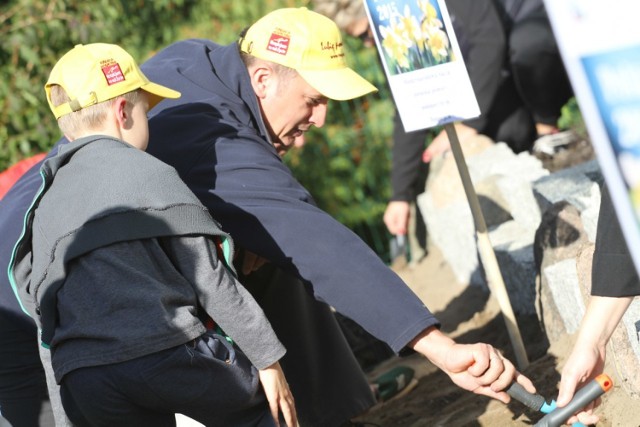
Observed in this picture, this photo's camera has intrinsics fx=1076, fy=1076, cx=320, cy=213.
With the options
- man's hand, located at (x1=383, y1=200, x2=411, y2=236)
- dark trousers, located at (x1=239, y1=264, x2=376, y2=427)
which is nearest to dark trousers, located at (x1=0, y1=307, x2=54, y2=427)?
dark trousers, located at (x1=239, y1=264, x2=376, y2=427)

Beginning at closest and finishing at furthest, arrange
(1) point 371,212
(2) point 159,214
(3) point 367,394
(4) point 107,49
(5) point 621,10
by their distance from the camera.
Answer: (5) point 621,10 < (2) point 159,214 < (4) point 107,49 < (3) point 367,394 < (1) point 371,212

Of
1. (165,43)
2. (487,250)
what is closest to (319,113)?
(487,250)

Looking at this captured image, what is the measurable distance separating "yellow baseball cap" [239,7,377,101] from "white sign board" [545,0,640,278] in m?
1.67

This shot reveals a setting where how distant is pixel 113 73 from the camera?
9.92 ft

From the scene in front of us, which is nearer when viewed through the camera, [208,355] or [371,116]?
[208,355]

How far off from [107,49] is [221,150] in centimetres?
46

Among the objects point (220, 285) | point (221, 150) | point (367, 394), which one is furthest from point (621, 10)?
point (367, 394)

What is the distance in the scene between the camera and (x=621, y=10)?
1638 millimetres

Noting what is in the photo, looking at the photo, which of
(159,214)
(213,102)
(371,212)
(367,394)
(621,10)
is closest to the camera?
(621,10)

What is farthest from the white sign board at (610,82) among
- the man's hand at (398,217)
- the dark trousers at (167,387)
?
the man's hand at (398,217)

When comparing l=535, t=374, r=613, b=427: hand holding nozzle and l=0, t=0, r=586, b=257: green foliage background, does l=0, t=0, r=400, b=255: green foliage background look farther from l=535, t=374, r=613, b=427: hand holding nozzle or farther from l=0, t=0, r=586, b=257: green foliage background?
l=535, t=374, r=613, b=427: hand holding nozzle

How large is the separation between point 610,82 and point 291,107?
1.90 metres

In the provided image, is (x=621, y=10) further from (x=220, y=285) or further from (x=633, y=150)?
(x=220, y=285)

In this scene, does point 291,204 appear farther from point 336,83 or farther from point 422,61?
point 422,61
